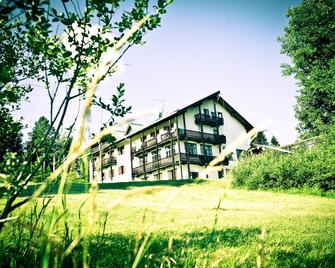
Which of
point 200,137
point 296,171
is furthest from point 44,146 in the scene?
point 200,137

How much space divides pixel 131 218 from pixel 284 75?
99.9 feet

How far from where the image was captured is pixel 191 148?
3706 centimetres

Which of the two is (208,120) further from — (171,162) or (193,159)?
(171,162)

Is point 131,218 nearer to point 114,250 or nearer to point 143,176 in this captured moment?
point 114,250

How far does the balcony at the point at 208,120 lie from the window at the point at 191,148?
314 cm

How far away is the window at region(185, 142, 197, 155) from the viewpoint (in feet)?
118

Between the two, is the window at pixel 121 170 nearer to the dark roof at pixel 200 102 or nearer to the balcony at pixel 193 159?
the dark roof at pixel 200 102

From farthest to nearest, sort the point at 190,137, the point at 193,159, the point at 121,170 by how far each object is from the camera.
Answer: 1. the point at 121,170
2. the point at 190,137
3. the point at 193,159

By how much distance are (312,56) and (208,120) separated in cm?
1442

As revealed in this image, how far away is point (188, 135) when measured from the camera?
35938 millimetres

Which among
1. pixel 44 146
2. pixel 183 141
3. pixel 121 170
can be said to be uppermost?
pixel 183 141

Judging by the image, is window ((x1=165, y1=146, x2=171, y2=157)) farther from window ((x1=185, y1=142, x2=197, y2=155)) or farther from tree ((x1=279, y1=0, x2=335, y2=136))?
tree ((x1=279, y1=0, x2=335, y2=136))

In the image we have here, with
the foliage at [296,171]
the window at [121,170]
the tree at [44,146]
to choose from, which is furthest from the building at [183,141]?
the tree at [44,146]

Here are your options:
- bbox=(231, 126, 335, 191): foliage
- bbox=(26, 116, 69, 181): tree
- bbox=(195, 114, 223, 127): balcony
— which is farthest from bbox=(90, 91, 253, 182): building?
bbox=(26, 116, 69, 181): tree
